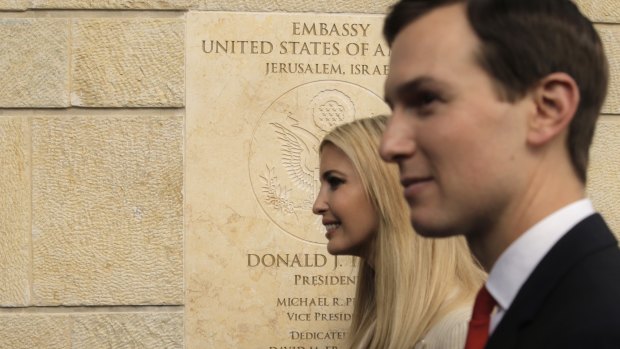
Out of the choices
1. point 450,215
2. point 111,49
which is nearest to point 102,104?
point 111,49

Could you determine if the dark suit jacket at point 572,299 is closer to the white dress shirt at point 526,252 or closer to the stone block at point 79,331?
the white dress shirt at point 526,252

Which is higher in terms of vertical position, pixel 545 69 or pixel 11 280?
pixel 545 69

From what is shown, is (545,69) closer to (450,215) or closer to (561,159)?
(561,159)

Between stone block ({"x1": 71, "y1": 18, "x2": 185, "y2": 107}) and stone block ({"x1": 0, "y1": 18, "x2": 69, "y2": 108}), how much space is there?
2.8 inches

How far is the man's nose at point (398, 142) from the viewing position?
73.3 inches

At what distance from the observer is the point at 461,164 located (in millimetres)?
1783

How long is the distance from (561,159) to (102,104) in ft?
15.4

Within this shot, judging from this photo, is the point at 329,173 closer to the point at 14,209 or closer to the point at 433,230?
the point at 14,209

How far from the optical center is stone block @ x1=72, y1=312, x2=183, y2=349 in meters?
6.14

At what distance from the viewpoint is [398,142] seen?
187 centimetres

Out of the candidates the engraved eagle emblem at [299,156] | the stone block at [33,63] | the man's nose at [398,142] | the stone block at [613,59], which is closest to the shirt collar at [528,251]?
the man's nose at [398,142]

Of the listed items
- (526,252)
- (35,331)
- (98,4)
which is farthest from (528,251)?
(98,4)

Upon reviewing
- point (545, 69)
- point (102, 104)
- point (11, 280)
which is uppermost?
point (102, 104)

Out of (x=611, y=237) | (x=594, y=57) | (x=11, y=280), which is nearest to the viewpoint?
(x=611, y=237)
